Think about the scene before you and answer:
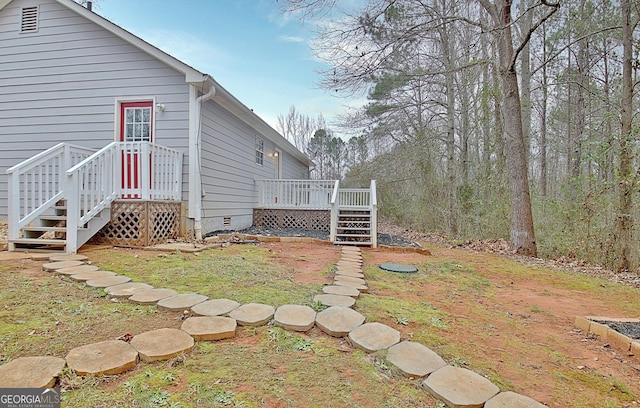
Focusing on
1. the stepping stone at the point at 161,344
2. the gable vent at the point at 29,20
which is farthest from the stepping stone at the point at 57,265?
the gable vent at the point at 29,20

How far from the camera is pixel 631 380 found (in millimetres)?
1831

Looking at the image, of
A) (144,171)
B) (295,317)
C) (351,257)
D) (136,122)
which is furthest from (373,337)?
(136,122)

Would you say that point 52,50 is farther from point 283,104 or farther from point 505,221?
point 283,104

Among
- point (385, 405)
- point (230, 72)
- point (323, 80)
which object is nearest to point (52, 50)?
point (323, 80)

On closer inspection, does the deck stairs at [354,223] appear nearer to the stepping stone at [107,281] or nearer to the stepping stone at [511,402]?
the stepping stone at [107,281]

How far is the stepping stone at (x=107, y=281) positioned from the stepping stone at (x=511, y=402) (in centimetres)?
313

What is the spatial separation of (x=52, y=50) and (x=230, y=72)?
7292 millimetres

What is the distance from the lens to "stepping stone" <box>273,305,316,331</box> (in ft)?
6.89

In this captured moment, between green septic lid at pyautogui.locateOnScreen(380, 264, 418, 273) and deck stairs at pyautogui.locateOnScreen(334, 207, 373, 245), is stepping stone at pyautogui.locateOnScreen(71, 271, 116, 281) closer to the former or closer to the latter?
green septic lid at pyautogui.locateOnScreen(380, 264, 418, 273)

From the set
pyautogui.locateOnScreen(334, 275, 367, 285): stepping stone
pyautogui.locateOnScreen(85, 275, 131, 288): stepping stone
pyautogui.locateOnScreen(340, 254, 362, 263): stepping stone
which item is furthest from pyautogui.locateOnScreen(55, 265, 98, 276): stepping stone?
pyautogui.locateOnScreen(340, 254, 362, 263): stepping stone

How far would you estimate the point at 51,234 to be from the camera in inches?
212

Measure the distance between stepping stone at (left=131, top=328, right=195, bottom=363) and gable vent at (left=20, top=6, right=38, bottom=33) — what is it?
8.32 metres

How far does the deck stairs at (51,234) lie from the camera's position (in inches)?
177

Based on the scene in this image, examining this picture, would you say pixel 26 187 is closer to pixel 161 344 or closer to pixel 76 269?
pixel 76 269
